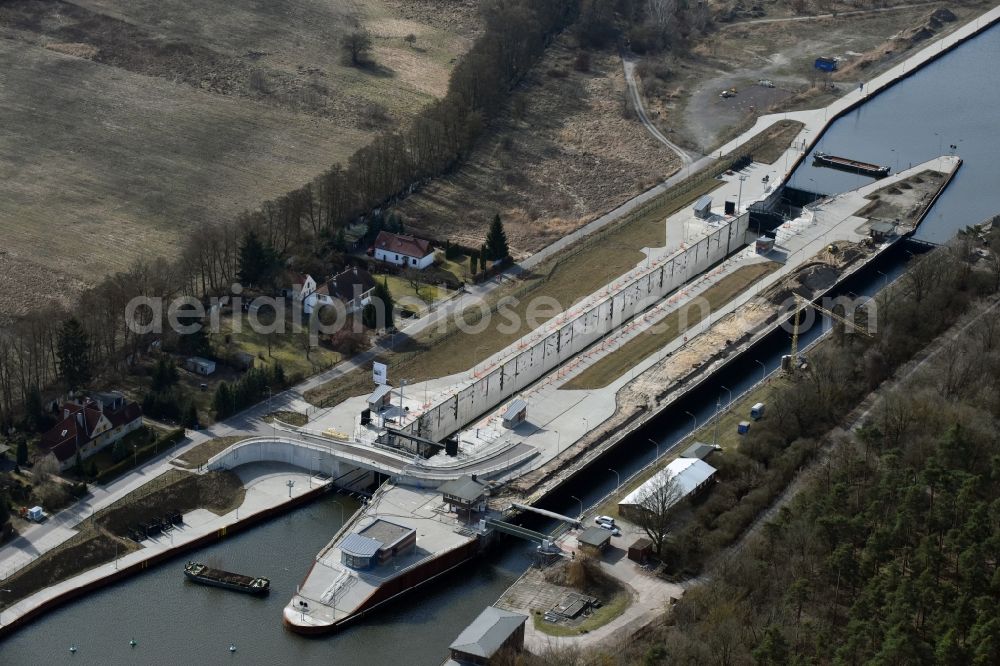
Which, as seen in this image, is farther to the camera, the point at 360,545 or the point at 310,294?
the point at 310,294

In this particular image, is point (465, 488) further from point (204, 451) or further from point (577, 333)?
point (577, 333)

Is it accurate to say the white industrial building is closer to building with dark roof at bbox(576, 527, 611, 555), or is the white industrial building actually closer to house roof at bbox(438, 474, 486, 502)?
building with dark roof at bbox(576, 527, 611, 555)

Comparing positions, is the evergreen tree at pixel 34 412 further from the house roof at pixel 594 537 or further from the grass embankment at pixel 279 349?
the house roof at pixel 594 537

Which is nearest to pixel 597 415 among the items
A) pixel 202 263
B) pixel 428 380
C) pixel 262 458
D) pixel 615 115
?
pixel 428 380

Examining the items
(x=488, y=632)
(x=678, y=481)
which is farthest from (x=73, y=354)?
(x=678, y=481)

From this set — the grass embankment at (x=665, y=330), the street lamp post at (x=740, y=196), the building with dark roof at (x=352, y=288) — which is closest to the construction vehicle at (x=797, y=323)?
the grass embankment at (x=665, y=330)

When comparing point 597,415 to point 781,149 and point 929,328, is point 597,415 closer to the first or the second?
point 929,328
